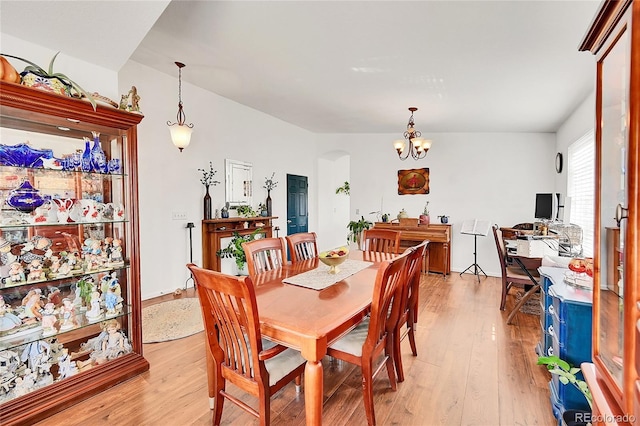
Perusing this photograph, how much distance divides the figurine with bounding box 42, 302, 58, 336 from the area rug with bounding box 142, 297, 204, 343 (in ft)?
3.12

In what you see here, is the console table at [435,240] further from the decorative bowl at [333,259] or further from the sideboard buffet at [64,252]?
the sideboard buffet at [64,252]

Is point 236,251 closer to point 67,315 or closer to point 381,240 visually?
point 381,240

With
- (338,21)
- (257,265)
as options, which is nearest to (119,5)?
(338,21)

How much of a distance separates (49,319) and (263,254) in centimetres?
142

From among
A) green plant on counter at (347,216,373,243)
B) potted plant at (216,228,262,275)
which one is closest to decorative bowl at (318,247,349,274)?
potted plant at (216,228,262,275)

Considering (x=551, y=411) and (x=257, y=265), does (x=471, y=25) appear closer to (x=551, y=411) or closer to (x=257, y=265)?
(x=257, y=265)

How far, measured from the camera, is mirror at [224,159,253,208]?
16.2 ft

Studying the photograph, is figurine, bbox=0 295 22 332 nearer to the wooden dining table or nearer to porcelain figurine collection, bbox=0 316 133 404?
porcelain figurine collection, bbox=0 316 133 404

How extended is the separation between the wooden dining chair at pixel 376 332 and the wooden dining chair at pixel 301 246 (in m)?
1.07

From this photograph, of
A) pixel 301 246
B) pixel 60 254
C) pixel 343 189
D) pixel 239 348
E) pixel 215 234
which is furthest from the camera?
pixel 343 189

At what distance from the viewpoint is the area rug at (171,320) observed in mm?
2861

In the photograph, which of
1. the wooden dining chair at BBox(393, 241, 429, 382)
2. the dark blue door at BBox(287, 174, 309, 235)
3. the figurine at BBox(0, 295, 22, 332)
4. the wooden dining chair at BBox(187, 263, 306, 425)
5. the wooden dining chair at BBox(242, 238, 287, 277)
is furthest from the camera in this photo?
the dark blue door at BBox(287, 174, 309, 235)

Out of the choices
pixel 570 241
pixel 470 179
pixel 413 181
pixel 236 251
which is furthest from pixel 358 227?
pixel 570 241

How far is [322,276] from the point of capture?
7.24ft
